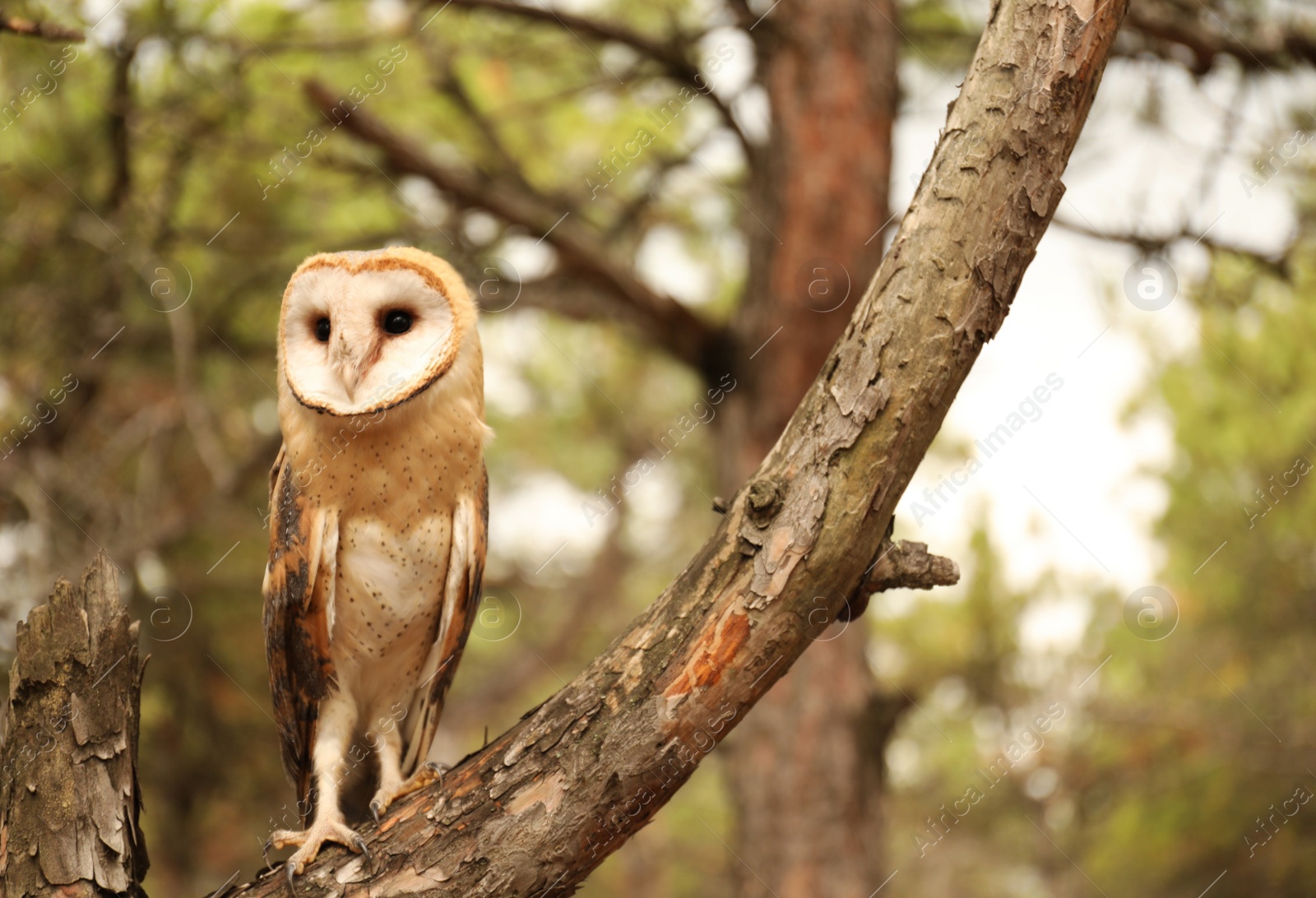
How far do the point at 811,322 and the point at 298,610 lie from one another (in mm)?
2872

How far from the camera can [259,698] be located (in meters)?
6.37

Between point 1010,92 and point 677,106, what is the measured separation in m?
3.05

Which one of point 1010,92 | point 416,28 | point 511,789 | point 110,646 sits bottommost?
point 511,789

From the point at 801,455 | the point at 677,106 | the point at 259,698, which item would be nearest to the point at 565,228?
the point at 677,106

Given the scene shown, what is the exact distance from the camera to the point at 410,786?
2.58 metres

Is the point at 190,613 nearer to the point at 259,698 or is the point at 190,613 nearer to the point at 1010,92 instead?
the point at 259,698

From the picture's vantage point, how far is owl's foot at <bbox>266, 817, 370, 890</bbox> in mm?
2283

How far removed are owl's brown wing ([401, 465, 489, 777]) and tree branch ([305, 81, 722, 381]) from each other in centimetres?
197

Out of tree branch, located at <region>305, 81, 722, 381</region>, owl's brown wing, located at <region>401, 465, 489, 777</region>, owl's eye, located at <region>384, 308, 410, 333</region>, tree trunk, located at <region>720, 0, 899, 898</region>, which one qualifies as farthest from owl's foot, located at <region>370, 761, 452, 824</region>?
tree branch, located at <region>305, 81, 722, 381</region>
